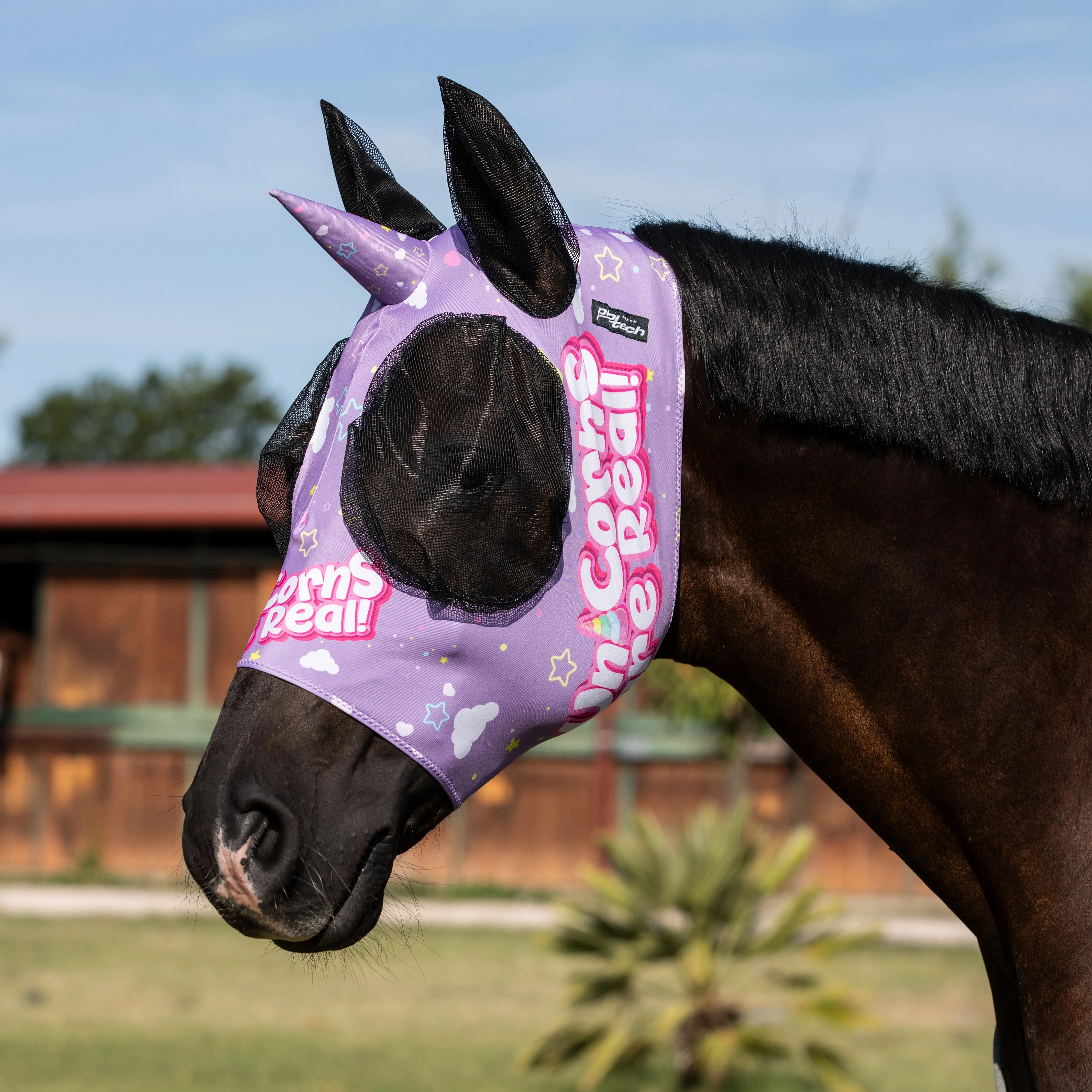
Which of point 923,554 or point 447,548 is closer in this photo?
point 447,548

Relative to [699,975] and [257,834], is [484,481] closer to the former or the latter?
[257,834]

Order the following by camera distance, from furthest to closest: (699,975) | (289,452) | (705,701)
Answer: (705,701), (699,975), (289,452)

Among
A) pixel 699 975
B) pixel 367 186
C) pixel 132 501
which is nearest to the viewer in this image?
pixel 367 186

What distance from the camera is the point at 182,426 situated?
53.6 meters

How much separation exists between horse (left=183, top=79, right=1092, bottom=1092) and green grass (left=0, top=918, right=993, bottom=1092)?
392 cm

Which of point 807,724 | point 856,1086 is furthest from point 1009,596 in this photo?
point 856,1086

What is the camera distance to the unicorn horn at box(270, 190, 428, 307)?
1676 mm

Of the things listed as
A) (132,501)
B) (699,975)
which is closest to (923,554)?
(699,975)

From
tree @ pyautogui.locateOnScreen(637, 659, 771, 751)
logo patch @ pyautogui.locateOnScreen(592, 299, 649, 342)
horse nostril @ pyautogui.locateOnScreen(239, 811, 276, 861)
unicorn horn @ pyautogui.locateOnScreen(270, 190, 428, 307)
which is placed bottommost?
tree @ pyautogui.locateOnScreen(637, 659, 771, 751)

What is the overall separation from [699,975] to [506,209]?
5.29 m

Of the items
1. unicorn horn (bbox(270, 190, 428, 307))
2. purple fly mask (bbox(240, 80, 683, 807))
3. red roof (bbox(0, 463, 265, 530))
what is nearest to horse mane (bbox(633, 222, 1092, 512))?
purple fly mask (bbox(240, 80, 683, 807))

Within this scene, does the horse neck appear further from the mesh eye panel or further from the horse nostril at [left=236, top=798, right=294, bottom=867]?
the horse nostril at [left=236, top=798, right=294, bottom=867]

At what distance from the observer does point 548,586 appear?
164cm

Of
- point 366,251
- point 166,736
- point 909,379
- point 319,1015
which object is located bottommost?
point 319,1015
